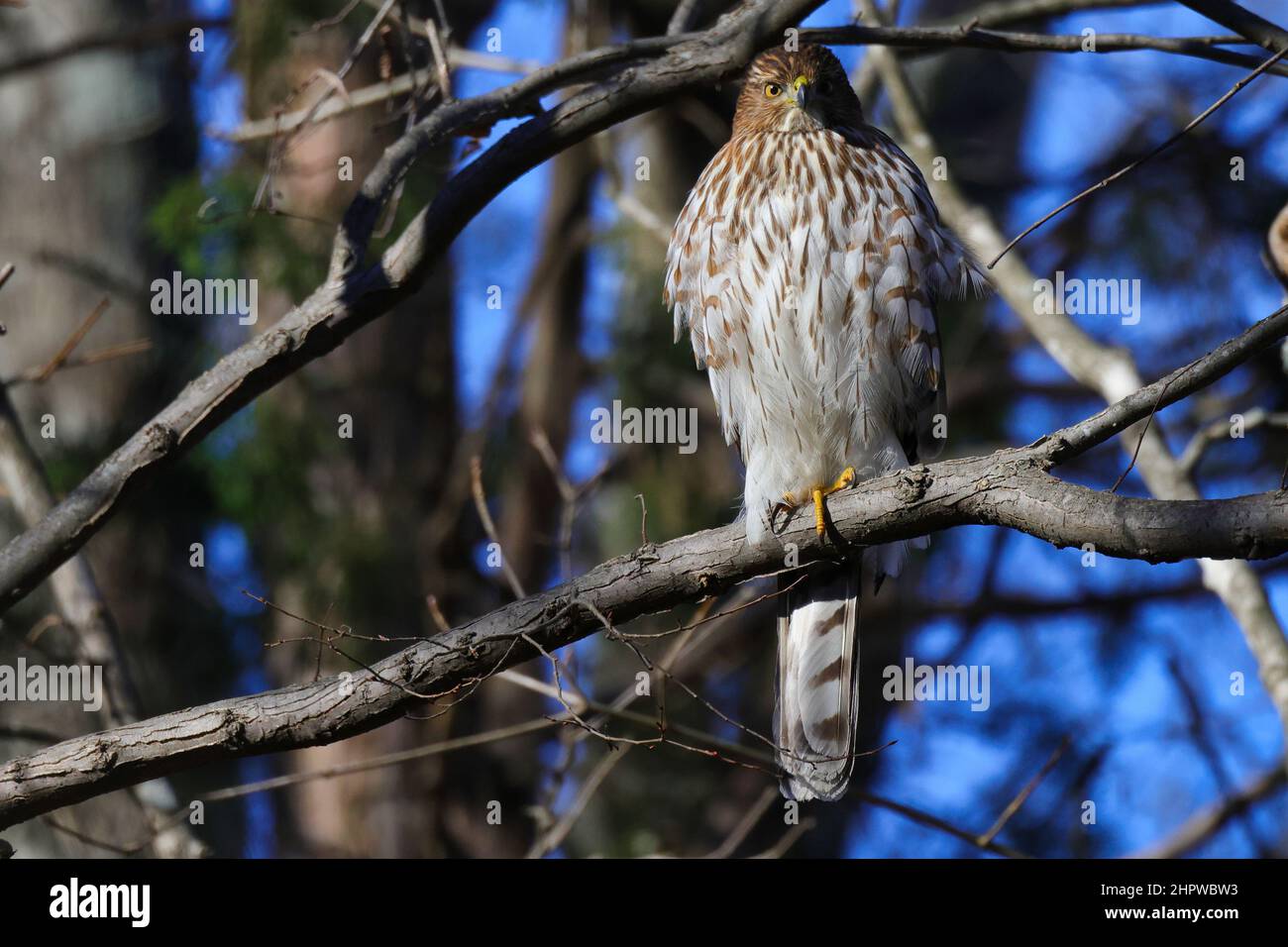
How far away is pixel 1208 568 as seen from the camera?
4.53 meters

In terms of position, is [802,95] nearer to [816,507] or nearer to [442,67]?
[442,67]

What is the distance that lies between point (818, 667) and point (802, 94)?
173 cm

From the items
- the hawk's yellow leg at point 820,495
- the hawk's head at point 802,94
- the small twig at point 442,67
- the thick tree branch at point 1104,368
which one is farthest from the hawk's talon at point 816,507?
the small twig at point 442,67

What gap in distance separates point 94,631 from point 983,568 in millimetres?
5191

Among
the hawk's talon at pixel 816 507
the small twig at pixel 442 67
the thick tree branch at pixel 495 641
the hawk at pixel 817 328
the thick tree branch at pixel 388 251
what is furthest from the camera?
the hawk at pixel 817 328

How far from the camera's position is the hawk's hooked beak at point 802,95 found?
4.18 m

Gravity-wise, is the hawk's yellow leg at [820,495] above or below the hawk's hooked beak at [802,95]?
below

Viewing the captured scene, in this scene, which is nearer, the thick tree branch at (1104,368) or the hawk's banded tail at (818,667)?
the hawk's banded tail at (818,667)

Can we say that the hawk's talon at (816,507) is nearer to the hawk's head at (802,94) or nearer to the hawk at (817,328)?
the hawk at (817,328)

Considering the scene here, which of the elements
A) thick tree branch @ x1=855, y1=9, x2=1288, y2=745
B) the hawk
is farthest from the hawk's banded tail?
thick tree branch @ x1=855, y1=9, x2=1288, y2=745

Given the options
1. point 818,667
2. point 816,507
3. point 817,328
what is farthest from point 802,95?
point 818,667

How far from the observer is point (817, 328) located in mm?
3850

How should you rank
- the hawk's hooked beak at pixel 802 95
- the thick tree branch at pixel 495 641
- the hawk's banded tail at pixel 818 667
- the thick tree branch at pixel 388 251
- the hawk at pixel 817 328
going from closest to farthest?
the thick tree branch at pixel 495 641
the thick tree branch at pixel 388 251
the hawk at pixel 817 328
the hawk's banded tail at pixel 818 667
the hawk's hooked beak at pixel 802 95

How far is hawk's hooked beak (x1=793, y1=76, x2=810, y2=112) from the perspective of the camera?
418 centimetres
